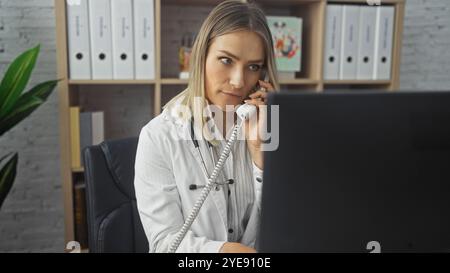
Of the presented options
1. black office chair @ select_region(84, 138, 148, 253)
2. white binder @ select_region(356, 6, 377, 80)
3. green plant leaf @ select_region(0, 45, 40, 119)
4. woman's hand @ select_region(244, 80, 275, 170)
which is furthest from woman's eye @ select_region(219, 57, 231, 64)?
white binder @ select_region(356, 6, 377, 80)

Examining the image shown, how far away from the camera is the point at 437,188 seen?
22.4 inches

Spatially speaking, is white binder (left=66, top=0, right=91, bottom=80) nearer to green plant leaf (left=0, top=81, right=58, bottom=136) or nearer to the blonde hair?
green plant leaf (left=0, top=81, right=58, bottom=136)

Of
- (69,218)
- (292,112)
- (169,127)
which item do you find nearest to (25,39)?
(69,218)

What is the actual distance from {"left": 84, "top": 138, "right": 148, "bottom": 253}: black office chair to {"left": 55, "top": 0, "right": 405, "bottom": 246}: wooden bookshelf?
2.48 feet

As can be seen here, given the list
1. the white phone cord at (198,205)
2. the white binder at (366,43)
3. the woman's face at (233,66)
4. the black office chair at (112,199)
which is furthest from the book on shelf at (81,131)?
the white binder at (366,43)

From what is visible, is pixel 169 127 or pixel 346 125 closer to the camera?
pixel 346 125

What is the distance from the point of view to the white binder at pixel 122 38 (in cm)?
187

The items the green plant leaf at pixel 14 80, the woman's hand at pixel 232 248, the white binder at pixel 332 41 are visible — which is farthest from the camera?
the white binder at pixel 332 41

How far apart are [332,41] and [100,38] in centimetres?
116

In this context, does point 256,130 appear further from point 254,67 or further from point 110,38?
point 110,38

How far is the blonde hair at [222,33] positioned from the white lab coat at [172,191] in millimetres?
85

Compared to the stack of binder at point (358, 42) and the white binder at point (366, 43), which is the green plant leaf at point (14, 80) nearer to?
the stack of binder at point (358, 42)

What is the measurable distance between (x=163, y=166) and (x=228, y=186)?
19 cm
